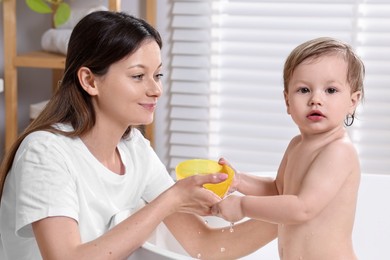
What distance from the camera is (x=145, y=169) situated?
72.4 inches

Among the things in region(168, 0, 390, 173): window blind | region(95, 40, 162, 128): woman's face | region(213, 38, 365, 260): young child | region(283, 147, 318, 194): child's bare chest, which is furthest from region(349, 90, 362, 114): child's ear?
region(168, 0, 390, 173): window blind

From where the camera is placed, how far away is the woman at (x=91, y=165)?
1.52 metres

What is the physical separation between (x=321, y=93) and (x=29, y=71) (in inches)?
75.4

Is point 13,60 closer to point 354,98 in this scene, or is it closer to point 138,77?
point 138,77

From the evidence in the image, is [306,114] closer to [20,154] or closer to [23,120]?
[20,154]

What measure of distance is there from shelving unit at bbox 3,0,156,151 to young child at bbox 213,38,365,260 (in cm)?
138

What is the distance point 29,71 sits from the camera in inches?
127

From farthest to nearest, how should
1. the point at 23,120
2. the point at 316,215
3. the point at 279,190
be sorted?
1. the point at 23,120
2. the point at 279,190
3. the point at 316,215

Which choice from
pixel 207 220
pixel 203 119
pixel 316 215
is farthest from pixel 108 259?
pixel 203 119

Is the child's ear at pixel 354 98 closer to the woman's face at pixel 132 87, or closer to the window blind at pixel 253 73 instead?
the woman's face at pixel 132 87

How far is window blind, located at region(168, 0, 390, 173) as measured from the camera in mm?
2928

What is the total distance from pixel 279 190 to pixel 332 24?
1304 mm

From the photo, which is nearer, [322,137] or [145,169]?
[322,137]

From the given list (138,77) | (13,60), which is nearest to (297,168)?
(138,77)
